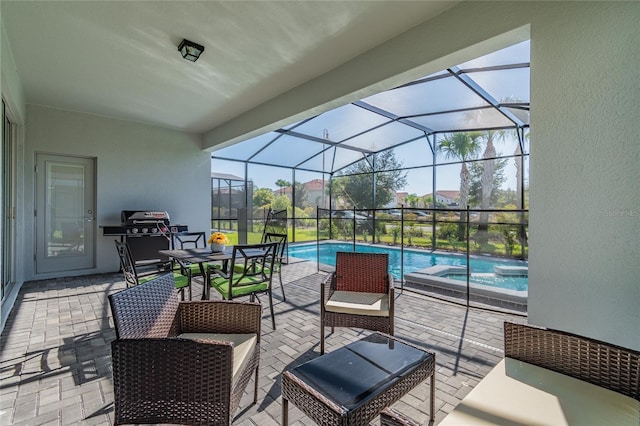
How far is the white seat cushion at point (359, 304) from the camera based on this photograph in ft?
7.93

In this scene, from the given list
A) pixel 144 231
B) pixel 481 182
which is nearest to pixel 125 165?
pixel 144 231

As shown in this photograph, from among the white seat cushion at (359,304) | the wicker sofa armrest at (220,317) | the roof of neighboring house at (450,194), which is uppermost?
the roof of neighboring house at (450,194)

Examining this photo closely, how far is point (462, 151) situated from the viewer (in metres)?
9.18

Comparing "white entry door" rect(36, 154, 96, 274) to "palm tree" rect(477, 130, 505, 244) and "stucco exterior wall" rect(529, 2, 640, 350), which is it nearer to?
"stucco exterior wall" rect(529, 2, 640, 350)

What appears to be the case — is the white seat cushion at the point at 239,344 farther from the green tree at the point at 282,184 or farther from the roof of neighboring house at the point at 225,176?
the green tree at the point at 282,184

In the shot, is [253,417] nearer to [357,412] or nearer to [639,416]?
[357,412]

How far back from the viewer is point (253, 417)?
1.78 meters

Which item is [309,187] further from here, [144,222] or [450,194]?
[144,222]

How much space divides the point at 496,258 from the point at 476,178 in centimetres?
254

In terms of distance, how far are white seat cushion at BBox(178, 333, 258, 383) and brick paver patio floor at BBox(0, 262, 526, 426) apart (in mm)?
414

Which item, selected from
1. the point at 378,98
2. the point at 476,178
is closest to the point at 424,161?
the point at 476,178

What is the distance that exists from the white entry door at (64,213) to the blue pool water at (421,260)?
15.3ft

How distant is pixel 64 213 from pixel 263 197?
5418mm

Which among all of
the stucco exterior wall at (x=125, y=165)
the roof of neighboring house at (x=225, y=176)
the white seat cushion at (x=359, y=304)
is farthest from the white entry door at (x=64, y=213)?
the white seat cushion at (x=359, y=304)
